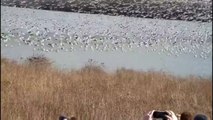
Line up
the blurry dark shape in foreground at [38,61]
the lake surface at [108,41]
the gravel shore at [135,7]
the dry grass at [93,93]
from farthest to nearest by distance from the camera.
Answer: the gravel shore at [135,7] < the lake surface at [108,41] < the blurry dark shape in foreground at [38,61] < the dry grass at [93,93]

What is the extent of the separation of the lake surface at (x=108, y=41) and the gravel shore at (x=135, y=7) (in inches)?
18.2

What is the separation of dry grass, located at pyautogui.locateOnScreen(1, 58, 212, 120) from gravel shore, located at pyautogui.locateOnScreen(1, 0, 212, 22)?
7824mm

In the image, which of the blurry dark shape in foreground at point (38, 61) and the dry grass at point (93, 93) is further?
the blurry dark shape in foreground at point (38, 61)

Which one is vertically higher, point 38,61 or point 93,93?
Answer: point 93,93

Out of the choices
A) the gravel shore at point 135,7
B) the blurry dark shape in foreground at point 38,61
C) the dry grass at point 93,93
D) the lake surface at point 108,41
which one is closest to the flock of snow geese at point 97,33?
the lake surface at point 108,41

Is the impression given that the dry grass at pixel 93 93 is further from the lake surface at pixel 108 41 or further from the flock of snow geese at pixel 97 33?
the flock of snow geese at pixel 97 33

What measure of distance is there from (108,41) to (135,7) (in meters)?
5.17

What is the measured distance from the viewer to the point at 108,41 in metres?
14.1

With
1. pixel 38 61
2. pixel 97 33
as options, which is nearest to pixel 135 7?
pixel 97 33

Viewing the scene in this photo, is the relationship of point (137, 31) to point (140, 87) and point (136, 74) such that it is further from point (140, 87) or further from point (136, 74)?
point (140, 87)

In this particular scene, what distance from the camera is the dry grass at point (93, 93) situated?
21.1ft

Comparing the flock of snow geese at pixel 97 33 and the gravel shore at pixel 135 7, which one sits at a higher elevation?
the gravel shore at pixel 135 7

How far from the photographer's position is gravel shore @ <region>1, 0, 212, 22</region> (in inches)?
717

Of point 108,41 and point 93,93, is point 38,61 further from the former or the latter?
point 108,41
